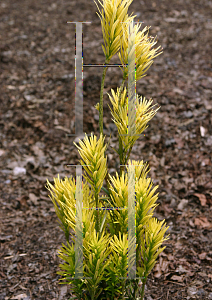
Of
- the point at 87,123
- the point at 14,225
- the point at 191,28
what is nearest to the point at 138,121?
the point at 14,225

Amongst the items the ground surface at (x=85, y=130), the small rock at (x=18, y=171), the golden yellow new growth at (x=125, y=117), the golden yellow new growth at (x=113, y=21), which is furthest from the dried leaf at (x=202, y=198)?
the golden yellow new growth at (x=113, y=21)

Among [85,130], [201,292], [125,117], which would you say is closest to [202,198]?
[201,292]

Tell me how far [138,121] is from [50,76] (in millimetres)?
2499

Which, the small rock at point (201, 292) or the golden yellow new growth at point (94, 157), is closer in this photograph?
the golden yellow new growth at point (94, 157)

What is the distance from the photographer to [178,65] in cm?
360

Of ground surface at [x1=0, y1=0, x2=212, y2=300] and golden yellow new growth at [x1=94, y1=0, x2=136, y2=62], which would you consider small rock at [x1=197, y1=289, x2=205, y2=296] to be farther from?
golden yellow new growth at [x1=94, y1=0, x2=136, y2=62]

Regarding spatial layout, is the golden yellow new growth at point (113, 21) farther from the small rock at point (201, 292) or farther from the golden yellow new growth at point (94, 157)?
the small rock at point (201, 292)

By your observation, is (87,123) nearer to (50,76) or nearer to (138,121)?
(50,76)

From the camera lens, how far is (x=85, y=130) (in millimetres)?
2949

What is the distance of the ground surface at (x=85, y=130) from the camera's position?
192cm

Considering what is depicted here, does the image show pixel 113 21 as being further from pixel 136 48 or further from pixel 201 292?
pixel 201 292

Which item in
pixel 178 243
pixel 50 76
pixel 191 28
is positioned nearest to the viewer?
pixel 178 243

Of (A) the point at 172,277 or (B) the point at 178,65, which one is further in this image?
(B) the point at 178,65

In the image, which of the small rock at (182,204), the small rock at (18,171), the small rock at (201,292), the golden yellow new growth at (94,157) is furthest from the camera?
the small rock at (18,171)
